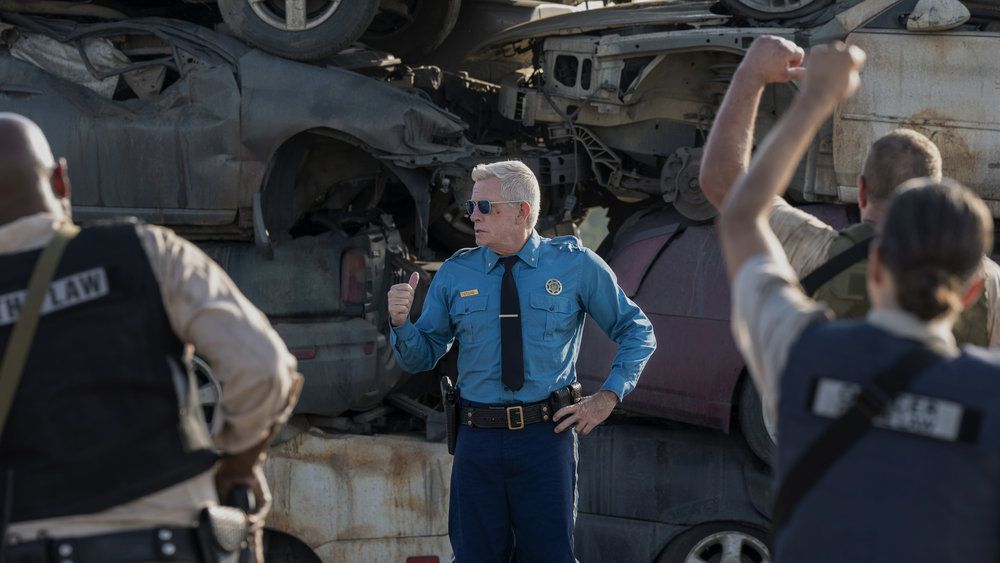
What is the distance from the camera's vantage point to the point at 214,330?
128 inches

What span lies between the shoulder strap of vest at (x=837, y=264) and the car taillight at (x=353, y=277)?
4050 millimetres

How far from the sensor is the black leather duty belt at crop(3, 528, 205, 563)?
318 centimetres

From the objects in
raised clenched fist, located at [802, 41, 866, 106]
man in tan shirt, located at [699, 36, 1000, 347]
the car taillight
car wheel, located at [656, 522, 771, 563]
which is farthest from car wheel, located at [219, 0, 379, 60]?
raised clenched fist, located at [802, 41, 866, 106]

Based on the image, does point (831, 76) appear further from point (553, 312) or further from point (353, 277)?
point (353, 277)

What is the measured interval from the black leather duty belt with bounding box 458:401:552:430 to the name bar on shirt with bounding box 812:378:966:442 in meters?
2.85

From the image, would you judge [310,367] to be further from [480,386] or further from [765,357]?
[765,357]

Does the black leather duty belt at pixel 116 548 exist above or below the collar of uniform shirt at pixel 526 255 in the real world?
below

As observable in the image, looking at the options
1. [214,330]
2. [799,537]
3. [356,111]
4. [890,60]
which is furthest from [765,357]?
[356,111]

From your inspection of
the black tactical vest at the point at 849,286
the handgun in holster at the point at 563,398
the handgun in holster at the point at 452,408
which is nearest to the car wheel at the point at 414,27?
the handgun in holster at the point at 452,408

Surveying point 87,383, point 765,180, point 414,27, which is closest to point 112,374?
point 87,383

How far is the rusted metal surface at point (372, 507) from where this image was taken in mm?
7289

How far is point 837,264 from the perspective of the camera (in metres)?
3.65

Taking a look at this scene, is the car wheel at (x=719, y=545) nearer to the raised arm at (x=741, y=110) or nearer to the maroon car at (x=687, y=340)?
the maroon car at (x=687, y=340)

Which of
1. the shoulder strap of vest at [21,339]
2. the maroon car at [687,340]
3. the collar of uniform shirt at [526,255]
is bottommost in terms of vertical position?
the maroon car at [687,340]
